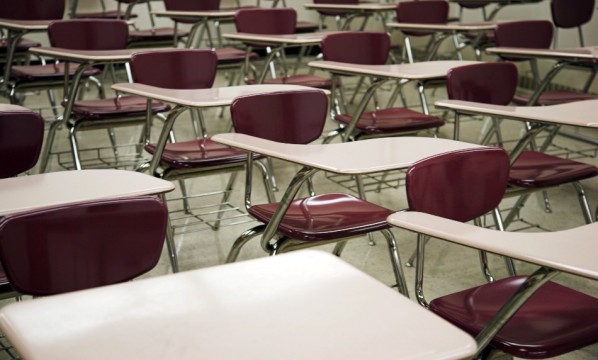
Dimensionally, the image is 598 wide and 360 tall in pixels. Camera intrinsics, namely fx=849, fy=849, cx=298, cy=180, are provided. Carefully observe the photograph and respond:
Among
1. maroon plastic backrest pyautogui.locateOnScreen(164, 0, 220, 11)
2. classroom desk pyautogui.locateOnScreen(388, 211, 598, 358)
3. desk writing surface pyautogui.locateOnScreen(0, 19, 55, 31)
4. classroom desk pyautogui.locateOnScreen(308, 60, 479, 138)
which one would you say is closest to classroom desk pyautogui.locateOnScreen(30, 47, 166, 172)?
desk writing surface pyautogui.locateOnScreen(0, 19, 55, 31)

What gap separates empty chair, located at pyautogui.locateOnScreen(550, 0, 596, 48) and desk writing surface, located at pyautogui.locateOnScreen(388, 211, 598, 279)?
472 cm

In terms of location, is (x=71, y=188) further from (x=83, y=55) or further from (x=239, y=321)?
(x=83, y=55)

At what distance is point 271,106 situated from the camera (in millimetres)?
3176

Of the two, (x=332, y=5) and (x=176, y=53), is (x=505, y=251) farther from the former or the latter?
(x=332, y=5)

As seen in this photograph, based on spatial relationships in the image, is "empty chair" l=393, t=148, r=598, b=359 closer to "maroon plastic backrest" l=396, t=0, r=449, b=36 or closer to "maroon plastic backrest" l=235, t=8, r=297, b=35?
"maroon plastic backrest" l=235, t=8, r=297, b=35

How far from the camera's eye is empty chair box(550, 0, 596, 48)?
633cm

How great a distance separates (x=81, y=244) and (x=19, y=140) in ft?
3.52

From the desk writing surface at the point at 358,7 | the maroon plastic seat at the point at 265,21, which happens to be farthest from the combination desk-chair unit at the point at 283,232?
the desk writing surface at the point at 358,7

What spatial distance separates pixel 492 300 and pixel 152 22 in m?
6.38

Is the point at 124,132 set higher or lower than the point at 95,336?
lower

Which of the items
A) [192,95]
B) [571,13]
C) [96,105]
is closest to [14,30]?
[96,105]

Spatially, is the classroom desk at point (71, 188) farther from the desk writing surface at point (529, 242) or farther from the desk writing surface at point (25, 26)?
the desk writing surface at point (25, 26)

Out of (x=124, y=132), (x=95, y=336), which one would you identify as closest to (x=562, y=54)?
(x=124, y=132)

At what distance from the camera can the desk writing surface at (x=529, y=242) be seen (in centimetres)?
168
